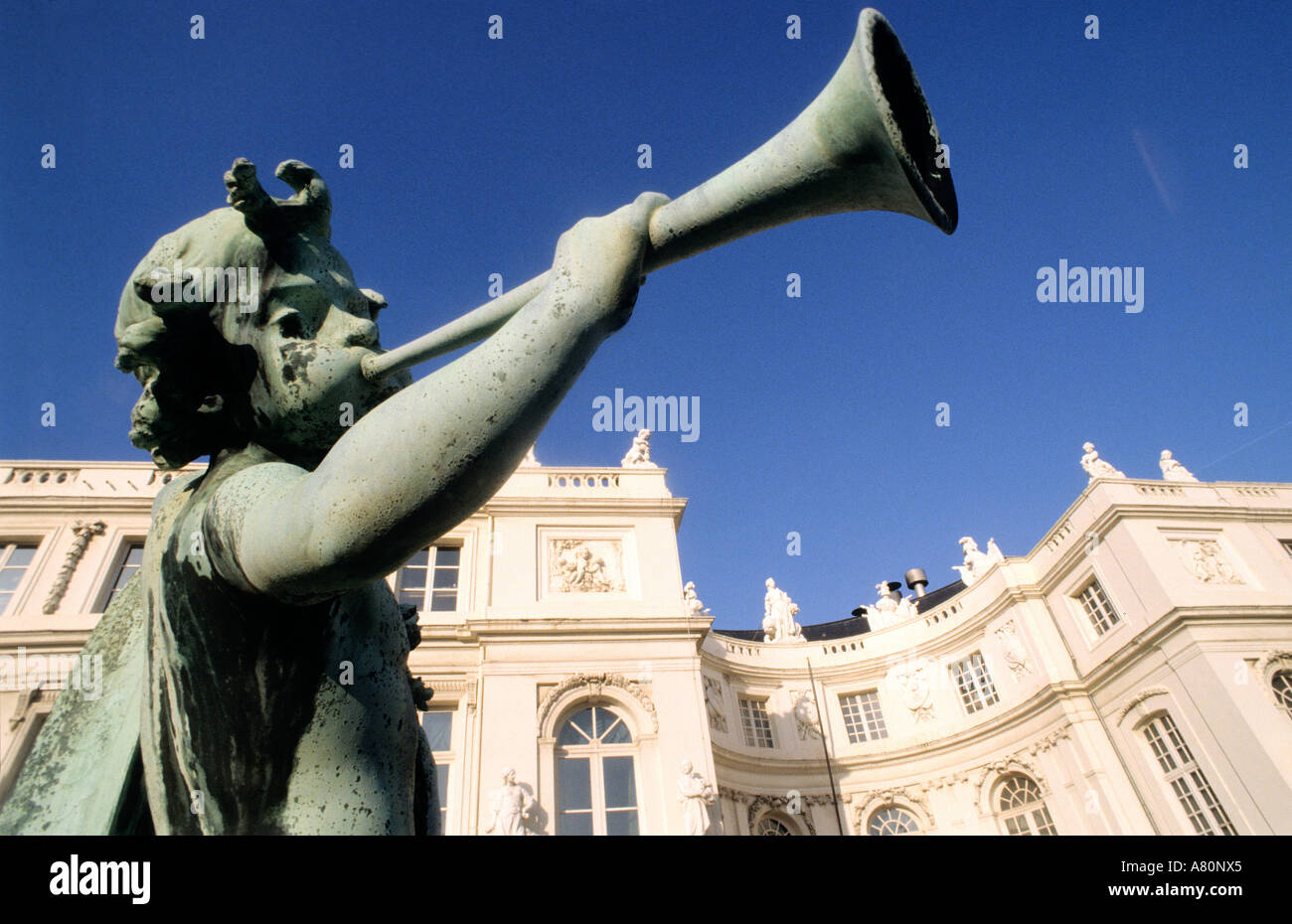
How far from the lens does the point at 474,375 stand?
969 millimetres

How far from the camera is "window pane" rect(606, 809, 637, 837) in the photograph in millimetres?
13344

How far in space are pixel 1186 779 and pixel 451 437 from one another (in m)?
21.9

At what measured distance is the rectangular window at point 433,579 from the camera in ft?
55.0

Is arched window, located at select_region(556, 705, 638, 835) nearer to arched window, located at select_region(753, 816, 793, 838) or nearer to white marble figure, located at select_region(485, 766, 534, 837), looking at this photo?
white marble figure, located at select_region(485, 766, 534, 837)

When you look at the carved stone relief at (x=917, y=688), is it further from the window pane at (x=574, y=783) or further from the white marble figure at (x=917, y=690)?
the window pane at (x=574, y=783)

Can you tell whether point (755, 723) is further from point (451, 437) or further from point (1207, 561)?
point (451, 437)

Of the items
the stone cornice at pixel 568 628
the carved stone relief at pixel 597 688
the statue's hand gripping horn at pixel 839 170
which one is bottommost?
the statue's hand gripping horn at pixel 839 170

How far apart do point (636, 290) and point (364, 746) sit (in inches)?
40.3

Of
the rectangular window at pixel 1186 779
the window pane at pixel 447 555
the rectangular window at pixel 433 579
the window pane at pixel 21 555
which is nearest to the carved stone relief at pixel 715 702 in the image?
the rectangular window at pixel 433 579

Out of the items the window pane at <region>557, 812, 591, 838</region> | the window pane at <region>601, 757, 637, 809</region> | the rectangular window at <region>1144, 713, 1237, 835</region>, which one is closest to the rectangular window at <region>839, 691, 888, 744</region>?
the rectangular window at <region>1144, 713, 1237, 835</region>

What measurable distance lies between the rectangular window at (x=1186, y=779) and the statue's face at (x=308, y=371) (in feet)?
68.2

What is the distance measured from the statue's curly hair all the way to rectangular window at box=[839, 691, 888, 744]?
2419cm

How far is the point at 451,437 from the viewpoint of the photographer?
37.5 inches
